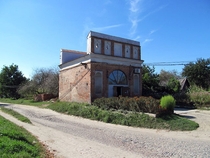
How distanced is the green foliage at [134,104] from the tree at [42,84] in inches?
627

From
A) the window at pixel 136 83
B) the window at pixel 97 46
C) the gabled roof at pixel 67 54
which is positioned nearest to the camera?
the window at pixel 97 46

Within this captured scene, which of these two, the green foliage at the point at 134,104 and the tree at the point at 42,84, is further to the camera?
the tree at the point at 42,84

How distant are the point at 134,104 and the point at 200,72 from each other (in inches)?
782

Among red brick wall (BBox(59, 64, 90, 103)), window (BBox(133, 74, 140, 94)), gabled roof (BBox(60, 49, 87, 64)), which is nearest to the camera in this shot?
red brick wall (BBox(59, 64, 90, 103))

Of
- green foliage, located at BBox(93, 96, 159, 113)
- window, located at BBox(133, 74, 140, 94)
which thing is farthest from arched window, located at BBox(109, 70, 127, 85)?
green foliage, located at BBox(93, 96, 159, 113)

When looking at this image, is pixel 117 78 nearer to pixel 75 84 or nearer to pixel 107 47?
pixel 107 47

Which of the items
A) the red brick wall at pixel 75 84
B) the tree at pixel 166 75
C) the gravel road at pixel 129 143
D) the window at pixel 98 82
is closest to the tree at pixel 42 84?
the red brick wall at pixel 75 84

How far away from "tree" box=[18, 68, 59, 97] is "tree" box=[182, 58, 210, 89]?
2130 cm

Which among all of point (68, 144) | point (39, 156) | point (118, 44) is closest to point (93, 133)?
point (68, 144)

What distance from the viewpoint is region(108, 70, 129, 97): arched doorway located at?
18.2 meters

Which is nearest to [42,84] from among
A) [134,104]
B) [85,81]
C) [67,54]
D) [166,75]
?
[67,54]

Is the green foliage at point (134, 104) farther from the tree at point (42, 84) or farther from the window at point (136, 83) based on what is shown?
the tree at point (42, 84)

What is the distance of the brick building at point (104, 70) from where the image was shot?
17219mm

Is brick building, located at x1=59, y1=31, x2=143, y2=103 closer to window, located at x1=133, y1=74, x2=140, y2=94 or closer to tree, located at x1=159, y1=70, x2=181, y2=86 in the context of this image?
window, located at x1=133, y1=74, x2=140, y2=94
